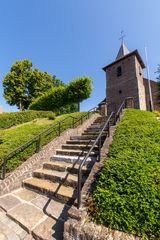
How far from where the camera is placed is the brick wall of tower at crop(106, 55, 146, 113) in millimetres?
16328

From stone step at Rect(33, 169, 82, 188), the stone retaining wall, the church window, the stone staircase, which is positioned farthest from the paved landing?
the church window

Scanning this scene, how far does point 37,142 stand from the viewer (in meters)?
5.18

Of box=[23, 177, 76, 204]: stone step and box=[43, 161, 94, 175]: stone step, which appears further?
box=[43, 161, 94, 175]: stone step

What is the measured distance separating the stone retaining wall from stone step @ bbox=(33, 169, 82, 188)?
28 cm

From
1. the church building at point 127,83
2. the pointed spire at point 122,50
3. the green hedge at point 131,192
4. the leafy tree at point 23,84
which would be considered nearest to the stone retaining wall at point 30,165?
the green hedge at point 131,192

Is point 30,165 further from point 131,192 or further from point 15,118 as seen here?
point 15,118

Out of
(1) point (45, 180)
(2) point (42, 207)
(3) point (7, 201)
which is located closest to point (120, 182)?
(2) point (42, 207)

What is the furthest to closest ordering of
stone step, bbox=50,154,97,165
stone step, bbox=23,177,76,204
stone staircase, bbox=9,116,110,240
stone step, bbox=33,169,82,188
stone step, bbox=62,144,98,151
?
stone step, bbox=62,144,98,151 → stone step, bbox=50,154,97,165 → stone step, bbox=33,169,82,188 → stone step, bbox=23,177,76,204 → stone staircase, bbox=9,116,110,240

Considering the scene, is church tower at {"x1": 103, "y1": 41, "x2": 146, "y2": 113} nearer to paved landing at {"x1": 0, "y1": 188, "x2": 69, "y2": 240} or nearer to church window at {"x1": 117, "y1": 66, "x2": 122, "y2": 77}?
church window at {"x1": 117, "y1": 66, "x2": 122, "y2": 77}

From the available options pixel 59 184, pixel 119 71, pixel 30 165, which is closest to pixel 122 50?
pixel 119 71

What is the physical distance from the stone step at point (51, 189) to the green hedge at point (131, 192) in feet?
3.28

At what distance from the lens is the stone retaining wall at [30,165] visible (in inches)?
150

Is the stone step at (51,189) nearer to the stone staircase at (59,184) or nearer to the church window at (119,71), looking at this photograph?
the stone staircase at (59,184)

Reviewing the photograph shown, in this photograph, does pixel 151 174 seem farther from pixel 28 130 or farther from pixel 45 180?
pixel 28 130
